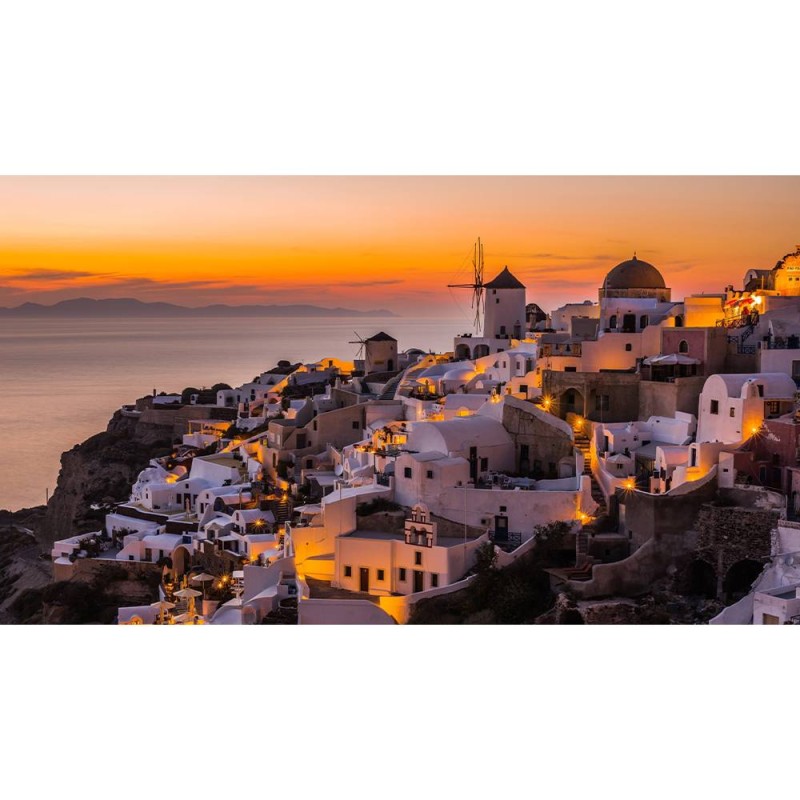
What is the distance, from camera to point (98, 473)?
879 inches

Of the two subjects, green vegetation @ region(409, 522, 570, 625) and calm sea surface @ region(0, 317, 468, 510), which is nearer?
green vegetation @ region(409, 522, 570, 625)

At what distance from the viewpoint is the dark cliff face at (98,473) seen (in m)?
20.8

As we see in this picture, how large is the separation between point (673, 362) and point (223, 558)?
20.7ft

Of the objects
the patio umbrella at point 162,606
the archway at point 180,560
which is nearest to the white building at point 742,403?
the patio umbrella at point 162,606

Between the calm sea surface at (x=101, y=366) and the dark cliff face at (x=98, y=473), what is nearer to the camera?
the dark cliff face at (x=98, y=473)

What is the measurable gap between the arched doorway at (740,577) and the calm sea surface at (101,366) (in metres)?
12.6

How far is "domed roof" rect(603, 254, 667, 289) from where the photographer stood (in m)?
17.4

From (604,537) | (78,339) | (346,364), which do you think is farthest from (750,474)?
(78,339)

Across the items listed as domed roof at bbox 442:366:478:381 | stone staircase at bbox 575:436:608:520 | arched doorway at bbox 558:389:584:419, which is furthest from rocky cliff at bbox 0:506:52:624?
stone staircase at bbox 575:436:608:520

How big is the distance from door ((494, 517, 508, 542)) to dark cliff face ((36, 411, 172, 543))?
9434mm

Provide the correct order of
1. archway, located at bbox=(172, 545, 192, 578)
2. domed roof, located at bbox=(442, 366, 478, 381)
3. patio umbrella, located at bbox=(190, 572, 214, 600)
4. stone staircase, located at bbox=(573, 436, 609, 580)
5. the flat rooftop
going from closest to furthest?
stone staircase, located at bbox=(573, 436, 609, 580)
the flat rooftop
patio umbrella, located at bbox=(190, 572, 214, 600)
archway, located at bbox=(172, 545, 192, 578)
domed roof, located at bbox=(442, 366, 478, 381)

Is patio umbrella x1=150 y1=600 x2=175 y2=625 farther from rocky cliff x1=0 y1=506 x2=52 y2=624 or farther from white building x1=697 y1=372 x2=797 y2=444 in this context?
white building x1=697 y1=372 x2=797 y2=444

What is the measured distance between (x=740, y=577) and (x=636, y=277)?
7893 millimetres

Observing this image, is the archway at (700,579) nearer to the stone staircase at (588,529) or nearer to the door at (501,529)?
the stone staircase at (588,529)
